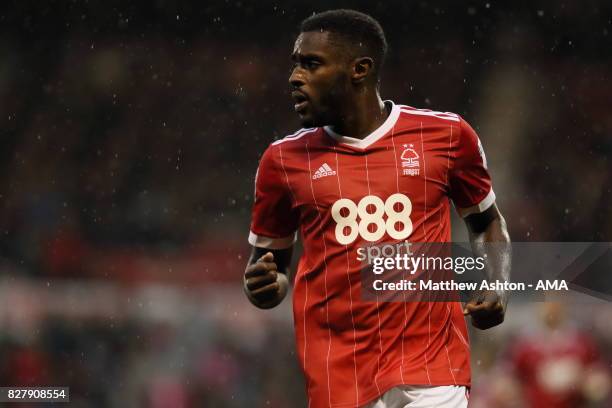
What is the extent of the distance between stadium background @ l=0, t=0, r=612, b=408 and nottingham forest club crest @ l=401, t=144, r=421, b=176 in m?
5.65

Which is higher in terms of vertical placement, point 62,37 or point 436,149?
point 62,37

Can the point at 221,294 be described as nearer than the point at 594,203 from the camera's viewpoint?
Yes

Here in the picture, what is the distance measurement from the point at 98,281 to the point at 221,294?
1.32 metres

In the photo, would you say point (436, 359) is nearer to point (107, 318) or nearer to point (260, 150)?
point (107, 318)

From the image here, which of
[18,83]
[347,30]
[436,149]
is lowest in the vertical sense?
[436,149]

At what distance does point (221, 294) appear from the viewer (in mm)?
12086

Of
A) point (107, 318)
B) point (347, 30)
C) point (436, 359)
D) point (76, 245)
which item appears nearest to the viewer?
point (436, 359)

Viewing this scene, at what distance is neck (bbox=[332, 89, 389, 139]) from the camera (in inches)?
187

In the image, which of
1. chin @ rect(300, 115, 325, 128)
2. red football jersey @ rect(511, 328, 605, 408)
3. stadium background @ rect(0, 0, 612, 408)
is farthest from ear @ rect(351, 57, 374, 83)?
stadium background @ rect(0, 0, 612, 408)

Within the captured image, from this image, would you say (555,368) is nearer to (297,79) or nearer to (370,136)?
(370,136)

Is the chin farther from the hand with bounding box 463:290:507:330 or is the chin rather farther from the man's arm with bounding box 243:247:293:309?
the hand with bounding box 463:290:507:330

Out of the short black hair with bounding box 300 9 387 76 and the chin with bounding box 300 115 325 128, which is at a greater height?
the short black hair with bounding box 300 9 387 76

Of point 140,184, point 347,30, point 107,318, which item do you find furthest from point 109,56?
point 347,30

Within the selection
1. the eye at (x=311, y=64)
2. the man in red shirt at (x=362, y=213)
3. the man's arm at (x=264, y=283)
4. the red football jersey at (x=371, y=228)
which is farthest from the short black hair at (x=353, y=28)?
the man's arm at (x=264, y=283)
